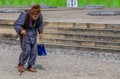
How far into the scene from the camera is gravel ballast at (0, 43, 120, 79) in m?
8.08

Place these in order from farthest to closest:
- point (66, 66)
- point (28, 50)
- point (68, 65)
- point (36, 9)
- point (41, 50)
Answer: point (68, 65)
point (66, 66)
point (41, 50)
point (28, 50)
point (36, 9)

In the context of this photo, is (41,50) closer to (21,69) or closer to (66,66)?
(21,69)

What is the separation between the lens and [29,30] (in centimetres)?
827

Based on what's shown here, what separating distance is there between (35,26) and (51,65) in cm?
125

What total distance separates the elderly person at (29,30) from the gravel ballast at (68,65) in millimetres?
318

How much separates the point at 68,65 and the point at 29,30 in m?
1.40

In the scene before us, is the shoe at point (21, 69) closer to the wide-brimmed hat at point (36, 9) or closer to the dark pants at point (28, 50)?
the dark pants at point (28, 50)

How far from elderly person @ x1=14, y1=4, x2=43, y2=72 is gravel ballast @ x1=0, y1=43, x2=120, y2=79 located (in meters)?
0.32

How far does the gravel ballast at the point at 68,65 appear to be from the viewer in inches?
318

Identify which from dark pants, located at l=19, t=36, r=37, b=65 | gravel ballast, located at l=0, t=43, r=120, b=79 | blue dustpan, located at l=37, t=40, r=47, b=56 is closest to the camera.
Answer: gravel ballast, located at l=0, t=43, r=120, b=79

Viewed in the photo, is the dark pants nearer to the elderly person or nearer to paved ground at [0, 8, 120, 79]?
the elderly person

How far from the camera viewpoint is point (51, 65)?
913 centimetres

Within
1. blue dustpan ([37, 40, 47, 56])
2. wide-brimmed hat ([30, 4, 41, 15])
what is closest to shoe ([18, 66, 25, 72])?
blue dustpan ([37, 40, 47, 56])

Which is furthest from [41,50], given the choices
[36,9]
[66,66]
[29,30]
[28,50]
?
[36,9]
